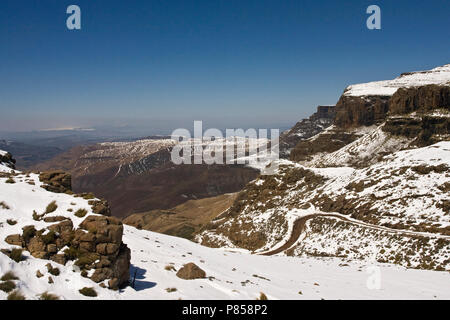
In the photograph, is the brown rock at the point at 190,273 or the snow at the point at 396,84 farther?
the snow at the point at 396,84

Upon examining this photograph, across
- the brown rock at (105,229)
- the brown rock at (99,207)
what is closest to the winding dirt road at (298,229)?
the brown rock at (99,207)

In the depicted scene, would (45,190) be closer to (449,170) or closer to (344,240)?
(344,240)

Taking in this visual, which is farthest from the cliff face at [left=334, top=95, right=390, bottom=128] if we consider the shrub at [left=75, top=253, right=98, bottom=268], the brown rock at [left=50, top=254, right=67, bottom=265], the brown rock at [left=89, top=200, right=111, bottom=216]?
the brown rock at [left=50, top=254, right=67, bottom=265]

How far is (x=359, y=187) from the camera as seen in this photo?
4459 cm

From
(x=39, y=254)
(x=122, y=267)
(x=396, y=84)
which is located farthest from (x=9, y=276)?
(x=396, y=84)

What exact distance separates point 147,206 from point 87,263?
157 m

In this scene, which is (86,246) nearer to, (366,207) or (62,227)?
(62,227)

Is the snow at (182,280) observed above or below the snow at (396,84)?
below

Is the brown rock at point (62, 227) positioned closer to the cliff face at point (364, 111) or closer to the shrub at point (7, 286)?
the shrub at point (7, 286)

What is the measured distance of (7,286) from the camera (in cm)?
780

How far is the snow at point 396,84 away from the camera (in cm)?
11669

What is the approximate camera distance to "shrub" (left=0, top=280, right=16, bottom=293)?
770 cm

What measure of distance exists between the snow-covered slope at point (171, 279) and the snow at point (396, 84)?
11964cm

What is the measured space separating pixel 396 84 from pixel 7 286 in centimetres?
15628
